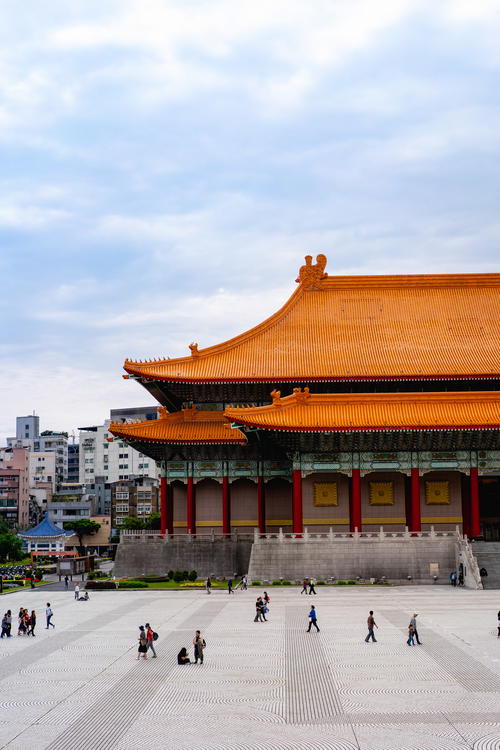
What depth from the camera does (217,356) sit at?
71.3 m

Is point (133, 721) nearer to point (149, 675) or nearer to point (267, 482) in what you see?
point (149, 675)

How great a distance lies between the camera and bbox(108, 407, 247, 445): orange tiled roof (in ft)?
211

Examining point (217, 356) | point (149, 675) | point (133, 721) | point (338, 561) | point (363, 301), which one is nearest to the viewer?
point (133, 721)

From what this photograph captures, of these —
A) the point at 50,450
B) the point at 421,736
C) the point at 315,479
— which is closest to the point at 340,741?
the point at 421,736

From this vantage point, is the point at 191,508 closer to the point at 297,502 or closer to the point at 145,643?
the point at 297,502

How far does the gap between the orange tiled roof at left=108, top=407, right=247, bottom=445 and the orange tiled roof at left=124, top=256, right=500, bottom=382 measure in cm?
370

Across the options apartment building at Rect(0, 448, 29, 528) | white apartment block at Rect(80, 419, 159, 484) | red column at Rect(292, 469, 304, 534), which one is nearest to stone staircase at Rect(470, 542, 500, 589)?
red column at Rect(292, 469, 304, 534)

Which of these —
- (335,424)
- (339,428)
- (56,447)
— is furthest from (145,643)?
(56,447)

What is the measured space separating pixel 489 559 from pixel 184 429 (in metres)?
24.0

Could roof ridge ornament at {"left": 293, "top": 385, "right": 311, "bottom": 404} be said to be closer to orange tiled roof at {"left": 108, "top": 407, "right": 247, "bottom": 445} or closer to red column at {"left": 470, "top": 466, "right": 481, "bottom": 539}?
orange tiled roof at {"left": 108, "top": 407, "right": 247, "bottom": 445}

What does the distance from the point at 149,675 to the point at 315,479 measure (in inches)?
1490

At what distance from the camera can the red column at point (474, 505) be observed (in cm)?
6100

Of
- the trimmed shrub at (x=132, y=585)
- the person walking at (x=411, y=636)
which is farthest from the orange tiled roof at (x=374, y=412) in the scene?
the person walking at (x=411, y=636)

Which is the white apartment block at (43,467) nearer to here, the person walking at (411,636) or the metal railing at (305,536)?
the metal railing at (305,536)
